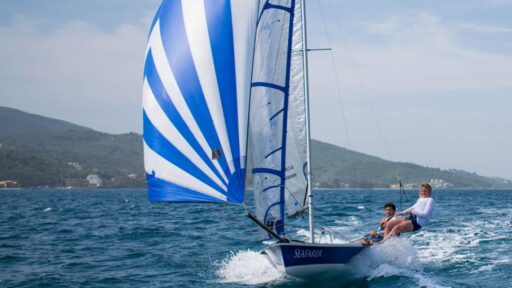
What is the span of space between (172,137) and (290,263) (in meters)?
3.25

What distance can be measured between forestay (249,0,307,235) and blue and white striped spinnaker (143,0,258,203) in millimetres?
838

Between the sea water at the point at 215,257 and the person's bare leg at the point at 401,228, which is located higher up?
the person's bare leg at the point at 401,228

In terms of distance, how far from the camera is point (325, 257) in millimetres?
13484

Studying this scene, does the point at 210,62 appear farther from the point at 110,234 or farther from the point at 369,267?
the point at 110,234

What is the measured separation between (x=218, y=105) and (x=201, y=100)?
31 centimetres

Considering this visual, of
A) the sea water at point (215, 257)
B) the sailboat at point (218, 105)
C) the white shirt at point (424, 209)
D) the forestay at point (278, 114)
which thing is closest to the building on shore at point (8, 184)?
the sea water at point (215, 257)

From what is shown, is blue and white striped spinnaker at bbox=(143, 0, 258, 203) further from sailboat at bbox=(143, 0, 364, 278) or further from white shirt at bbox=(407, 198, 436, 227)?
white shirt at bbox=(407, 198, 436, 227)

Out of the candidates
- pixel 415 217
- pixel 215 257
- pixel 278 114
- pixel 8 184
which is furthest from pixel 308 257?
pixel 8 184

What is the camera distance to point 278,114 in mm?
13469

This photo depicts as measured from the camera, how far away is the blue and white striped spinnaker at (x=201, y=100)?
12.2 m

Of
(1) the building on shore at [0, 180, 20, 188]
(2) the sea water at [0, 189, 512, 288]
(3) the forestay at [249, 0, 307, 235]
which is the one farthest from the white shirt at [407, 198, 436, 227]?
(1) the building on shore at [0, 180, 20, 188]

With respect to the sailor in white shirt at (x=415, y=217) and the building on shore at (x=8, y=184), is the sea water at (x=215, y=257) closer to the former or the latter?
the sailor in white shirt at (x=415, y=217)

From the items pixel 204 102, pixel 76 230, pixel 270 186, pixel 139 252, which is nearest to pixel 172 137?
pixel 204 102

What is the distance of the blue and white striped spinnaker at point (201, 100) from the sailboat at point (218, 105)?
2 cm
